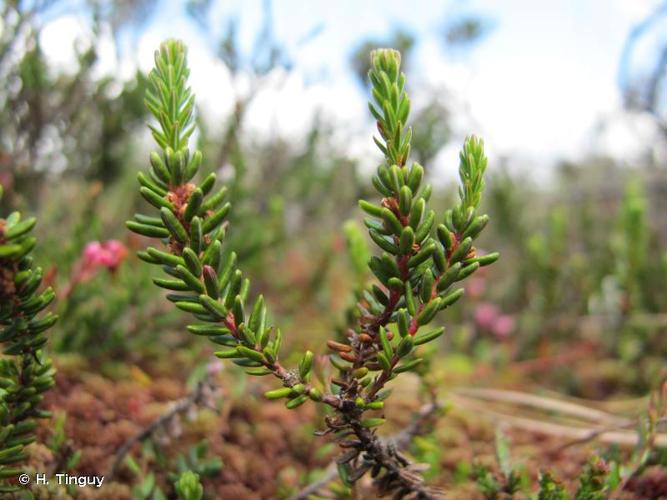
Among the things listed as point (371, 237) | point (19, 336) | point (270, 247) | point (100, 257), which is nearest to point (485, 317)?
point (270, 247)

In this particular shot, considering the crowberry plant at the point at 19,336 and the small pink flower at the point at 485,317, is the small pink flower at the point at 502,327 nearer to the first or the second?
the small pink flower at the point at 485,317

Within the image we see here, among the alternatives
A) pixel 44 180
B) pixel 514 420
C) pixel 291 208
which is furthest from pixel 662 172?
pixel 44 180

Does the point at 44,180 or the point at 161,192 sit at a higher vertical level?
the point at 44,180

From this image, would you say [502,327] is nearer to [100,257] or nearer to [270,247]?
[270,247]

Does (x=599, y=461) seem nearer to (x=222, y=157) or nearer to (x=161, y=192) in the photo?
(x=161, y=192)

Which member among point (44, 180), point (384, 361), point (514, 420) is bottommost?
point (514, 420)

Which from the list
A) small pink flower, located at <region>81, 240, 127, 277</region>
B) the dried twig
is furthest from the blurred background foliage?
the dried twig
